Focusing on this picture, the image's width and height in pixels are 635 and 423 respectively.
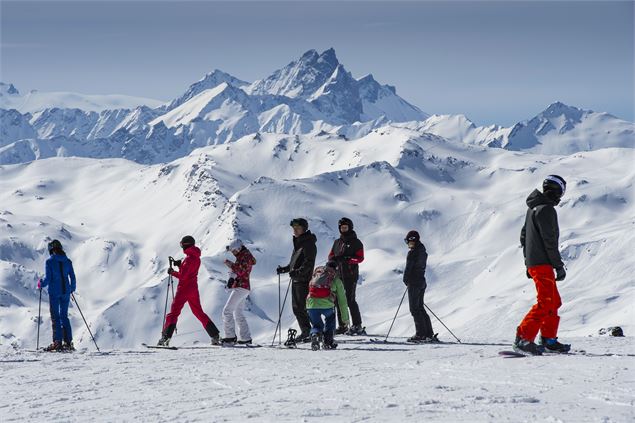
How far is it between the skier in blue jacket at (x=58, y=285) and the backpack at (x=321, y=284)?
230 inches

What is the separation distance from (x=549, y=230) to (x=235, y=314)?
787cm

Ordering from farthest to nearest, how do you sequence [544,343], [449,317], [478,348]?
[449,317] < [478,348] < [544,343]

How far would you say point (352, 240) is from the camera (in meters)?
17.6

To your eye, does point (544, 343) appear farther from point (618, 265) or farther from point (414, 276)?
point (618, 265)

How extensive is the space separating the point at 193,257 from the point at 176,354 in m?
2.33

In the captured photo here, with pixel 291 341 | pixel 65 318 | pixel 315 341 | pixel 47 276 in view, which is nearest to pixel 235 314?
pixel 291 341

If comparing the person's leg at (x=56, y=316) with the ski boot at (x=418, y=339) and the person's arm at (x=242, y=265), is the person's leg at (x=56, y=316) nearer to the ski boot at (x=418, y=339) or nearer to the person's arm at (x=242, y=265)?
the person's arm at (x=242, y=265)

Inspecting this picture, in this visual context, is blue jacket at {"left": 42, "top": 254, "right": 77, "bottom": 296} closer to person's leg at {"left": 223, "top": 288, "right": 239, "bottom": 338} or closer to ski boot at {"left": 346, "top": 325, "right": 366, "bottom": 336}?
person's leg at {"left": 223, "top": 288, "right": 239, "bottom": 338}

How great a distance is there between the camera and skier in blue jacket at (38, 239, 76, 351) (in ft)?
56.9

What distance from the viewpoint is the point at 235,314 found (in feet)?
56.9

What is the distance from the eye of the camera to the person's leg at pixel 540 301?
1195 cm

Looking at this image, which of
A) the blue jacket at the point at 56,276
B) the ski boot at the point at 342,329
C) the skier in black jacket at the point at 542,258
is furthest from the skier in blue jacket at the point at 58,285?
the skier in black jacket at the point at 542,258

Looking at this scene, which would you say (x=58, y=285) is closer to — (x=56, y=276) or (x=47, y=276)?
(x=56, y=276)

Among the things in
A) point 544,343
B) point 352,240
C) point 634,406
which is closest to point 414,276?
point 352,240
